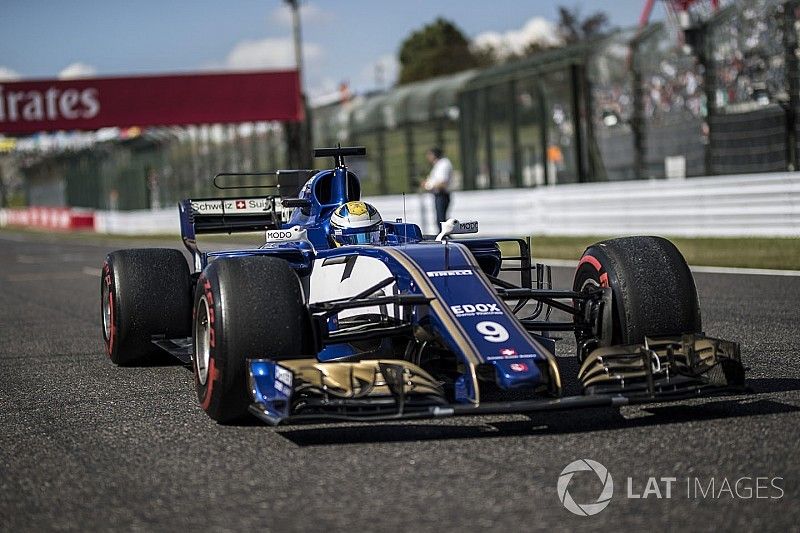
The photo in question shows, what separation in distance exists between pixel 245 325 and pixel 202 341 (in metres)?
0.90

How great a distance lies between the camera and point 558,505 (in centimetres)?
431

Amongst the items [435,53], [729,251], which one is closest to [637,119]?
[729,251]

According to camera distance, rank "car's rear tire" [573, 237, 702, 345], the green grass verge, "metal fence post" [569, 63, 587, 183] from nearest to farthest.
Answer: "car's rear tire" [573, 237, 702, 345] → the green grass verge → "metal fence post" [569, 63, 587, 183]

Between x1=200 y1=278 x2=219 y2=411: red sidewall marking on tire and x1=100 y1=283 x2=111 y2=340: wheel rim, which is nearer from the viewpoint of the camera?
x1=200 y1=278 x2=219 y2=411: red sidewall marking on tire

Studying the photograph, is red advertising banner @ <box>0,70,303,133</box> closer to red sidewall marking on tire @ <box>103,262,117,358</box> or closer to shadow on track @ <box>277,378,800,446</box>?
red sidewall marking on tire @ <box>103,262,117,358</box>

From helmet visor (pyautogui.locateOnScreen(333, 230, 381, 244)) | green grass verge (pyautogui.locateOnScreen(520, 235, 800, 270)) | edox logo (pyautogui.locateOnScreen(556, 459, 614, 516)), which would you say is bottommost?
edox logo (pyautogui.locateOnScreen(556, 459, 614, 516))

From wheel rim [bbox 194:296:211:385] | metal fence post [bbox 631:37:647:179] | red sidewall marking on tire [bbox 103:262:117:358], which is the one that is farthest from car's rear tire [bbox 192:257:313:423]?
metal fence post [bbox 631:37:647:179]

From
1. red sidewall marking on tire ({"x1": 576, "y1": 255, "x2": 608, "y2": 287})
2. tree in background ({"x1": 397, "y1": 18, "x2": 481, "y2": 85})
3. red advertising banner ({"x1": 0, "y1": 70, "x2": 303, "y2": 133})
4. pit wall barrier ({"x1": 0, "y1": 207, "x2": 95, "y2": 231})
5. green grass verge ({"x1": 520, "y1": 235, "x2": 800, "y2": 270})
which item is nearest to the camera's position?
red sidewall marking on tire ({"x1": 576, "y1": 255, "x2": 608, "y2": 287})

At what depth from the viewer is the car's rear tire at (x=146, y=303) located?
8.27m

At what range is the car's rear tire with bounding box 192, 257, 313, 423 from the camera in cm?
579

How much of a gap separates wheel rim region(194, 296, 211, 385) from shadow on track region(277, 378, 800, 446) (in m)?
0.83

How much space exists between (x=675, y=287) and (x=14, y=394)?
3836mm

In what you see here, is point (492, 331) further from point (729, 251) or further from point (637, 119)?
point (637, 119)

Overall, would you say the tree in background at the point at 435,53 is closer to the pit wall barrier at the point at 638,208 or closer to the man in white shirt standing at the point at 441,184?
the pit wall barrier at the point at 638,208
